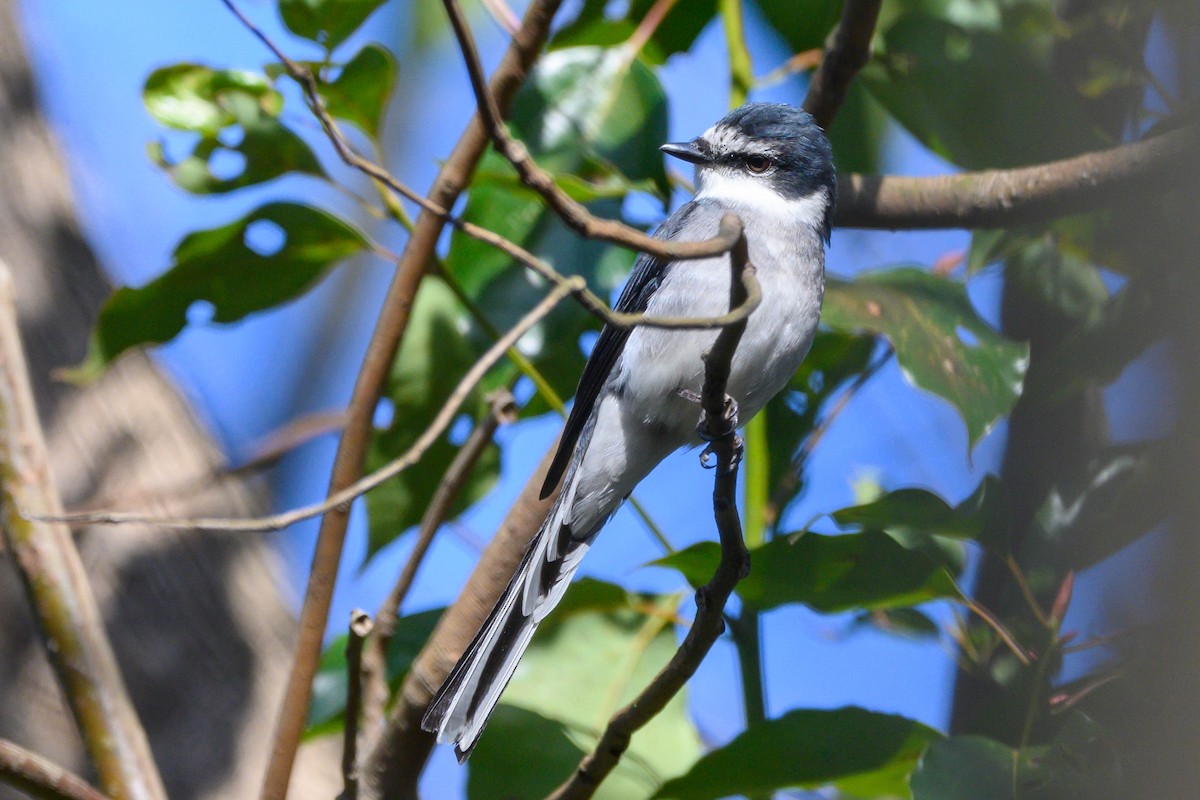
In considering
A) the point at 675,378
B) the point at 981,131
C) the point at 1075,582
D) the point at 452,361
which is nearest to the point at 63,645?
the point at 452,361

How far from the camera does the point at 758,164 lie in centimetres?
270

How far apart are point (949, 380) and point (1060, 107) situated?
1001 mm

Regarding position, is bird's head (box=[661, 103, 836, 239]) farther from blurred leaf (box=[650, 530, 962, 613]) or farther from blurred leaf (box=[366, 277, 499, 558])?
blurred leaf (box=[650, 530, 962, 613])

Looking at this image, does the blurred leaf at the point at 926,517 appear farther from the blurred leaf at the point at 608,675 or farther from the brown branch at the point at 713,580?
the blurred leaf at the point at 608,675

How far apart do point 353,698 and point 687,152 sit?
1.48 m

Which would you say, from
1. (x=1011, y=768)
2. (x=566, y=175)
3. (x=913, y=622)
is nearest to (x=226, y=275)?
(x=566, y=175)

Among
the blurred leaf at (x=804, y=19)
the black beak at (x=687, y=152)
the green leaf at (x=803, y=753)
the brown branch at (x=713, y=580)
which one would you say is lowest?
the green leaf at (x=803, y=753)

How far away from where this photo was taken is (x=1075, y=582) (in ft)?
7.23

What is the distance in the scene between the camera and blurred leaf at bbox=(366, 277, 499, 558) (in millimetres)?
2846

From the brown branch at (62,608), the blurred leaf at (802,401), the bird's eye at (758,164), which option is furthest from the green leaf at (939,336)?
the brown branch at (62,608)

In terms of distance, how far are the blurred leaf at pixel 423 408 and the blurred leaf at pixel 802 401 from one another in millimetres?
743

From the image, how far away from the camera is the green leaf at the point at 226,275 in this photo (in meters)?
2.60

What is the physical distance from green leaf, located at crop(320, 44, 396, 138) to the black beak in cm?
68

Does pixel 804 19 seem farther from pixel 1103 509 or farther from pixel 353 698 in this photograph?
pixel 353 698
